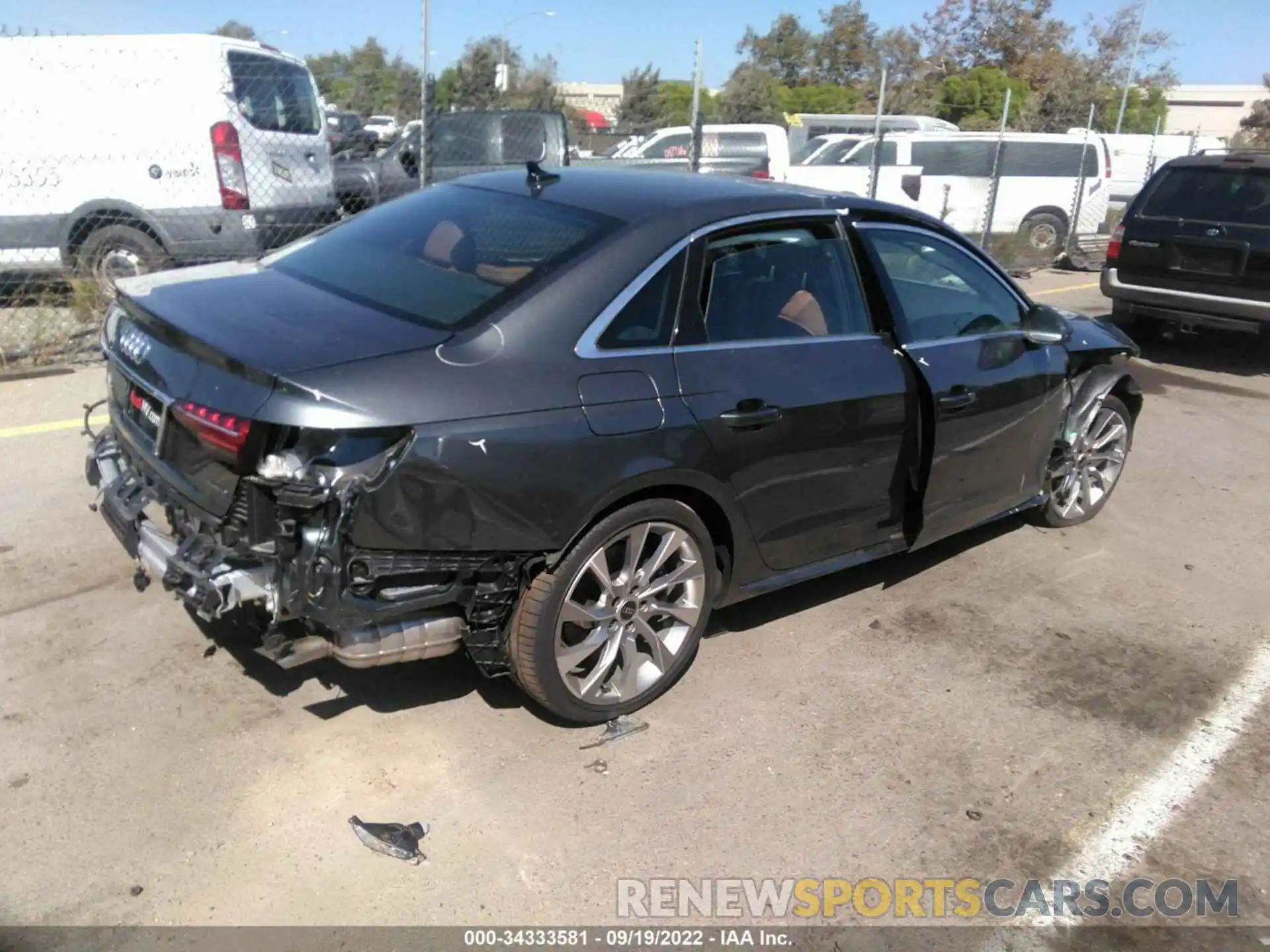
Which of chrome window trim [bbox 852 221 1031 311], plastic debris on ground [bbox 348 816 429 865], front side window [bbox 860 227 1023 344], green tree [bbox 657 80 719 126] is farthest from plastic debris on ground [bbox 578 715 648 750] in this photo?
green tree [bbox 657 80 719 126]

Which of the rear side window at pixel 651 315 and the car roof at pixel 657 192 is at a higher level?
the car roof at pixel 657 192

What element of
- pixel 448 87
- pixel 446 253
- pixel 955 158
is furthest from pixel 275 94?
pixel 448 87

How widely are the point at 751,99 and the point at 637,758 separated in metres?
38.9

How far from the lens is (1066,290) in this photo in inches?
545

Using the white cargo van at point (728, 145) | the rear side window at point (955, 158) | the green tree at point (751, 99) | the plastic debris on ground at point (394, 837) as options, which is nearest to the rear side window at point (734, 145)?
the white cargo van at point (728, 145)

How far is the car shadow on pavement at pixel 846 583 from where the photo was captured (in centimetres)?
432

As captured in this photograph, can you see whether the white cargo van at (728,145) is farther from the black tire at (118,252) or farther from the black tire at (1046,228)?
the black tire at (118,252)

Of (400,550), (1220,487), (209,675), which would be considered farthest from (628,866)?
(1220,487)

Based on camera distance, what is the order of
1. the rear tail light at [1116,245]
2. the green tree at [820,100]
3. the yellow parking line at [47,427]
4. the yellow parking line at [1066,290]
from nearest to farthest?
the yellow parking line at [47,427]
the rear tail light at [1116,245]
the yellow parking line at [1066,290]
the green tree at [820,100]

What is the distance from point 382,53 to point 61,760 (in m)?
53.8

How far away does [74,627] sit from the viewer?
3.88 meters

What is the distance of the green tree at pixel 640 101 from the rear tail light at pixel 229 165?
10.4 metres

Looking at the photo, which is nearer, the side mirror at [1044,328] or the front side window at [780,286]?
the front side window at [780,286]

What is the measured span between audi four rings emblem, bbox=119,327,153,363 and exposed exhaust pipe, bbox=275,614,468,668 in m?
1.08
